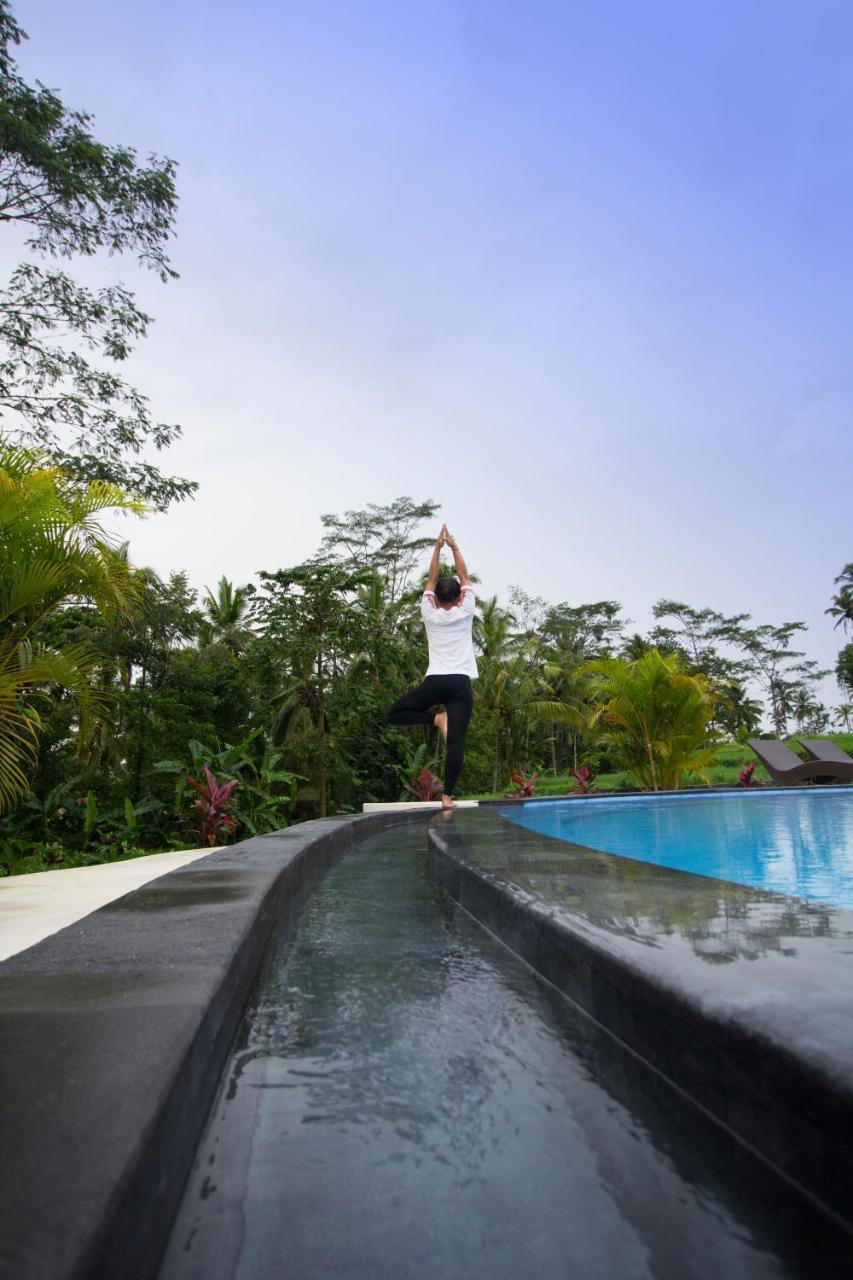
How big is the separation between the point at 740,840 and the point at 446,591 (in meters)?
2.46

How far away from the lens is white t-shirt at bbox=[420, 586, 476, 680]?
5.33 metres

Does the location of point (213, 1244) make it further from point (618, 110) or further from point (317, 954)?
point (618, 110)

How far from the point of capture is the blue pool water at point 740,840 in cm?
320

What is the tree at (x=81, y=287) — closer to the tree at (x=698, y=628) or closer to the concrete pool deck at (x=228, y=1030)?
the concrete pool deck at (x=228, y=1030)

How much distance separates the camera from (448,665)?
5.37 meters

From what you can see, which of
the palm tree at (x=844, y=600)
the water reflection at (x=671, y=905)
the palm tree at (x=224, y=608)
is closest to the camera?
the water reflection at (x=671, y=905)

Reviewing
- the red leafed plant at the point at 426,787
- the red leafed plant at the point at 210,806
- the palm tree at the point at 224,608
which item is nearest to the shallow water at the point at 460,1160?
the red leafed plant at the point at 210,806

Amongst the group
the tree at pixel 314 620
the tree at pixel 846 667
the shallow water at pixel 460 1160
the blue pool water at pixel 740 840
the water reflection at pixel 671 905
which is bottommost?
the shallow water at pixel 460 1160

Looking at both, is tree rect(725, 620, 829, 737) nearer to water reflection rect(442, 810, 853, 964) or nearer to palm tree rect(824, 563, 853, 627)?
palm tree rect(824, 563, 853, 627)

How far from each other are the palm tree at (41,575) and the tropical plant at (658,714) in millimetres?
9879

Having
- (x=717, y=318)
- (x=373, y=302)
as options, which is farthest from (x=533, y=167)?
(x=717, y=318)

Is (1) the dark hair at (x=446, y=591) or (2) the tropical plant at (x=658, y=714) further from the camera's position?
(2) the tropical plant at (x=658, y=714)


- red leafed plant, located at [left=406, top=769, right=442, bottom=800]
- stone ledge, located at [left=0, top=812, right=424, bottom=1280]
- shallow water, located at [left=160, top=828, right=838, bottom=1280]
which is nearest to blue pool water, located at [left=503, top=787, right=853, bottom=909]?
shallow water, located at [left=160, top=828, right=838, bottom=1280]

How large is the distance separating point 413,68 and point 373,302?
6198 mm
